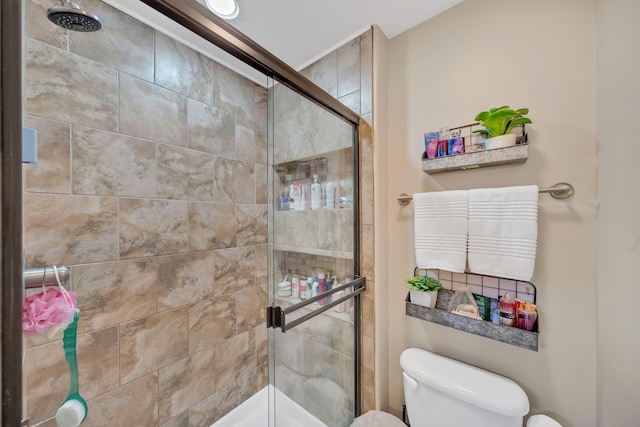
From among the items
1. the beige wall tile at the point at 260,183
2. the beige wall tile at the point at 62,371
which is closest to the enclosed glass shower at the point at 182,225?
→ the beige wall tile at the point at 62,371

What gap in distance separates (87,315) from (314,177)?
1173mm

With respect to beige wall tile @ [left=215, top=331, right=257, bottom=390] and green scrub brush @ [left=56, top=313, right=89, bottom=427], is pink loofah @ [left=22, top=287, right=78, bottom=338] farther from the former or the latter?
beige wall tile @ [left=215, top=331, right=257, bottom=390]

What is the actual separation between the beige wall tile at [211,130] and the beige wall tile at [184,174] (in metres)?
0.07

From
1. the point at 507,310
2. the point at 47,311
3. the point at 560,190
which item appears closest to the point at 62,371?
the point at 47,311

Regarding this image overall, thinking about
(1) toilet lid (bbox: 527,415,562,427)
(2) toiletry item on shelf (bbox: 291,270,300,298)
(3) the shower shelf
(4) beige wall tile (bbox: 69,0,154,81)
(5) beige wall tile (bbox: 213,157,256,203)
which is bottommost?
(1) toilet lid (bbox: 527,415,562,427)

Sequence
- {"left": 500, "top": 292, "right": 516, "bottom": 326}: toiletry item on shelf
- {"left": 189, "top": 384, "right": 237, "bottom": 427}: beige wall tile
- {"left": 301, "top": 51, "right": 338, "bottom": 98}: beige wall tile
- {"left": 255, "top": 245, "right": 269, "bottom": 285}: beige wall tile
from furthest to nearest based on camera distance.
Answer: {"left": 255, "top": 245, "right": 269, "bottom": 285}: beige wall tile → {"left": 301, "top": 51, "right": 338, "bottom": 98}: beige wall tile → {"left": 189, "top": 384, "right": 237, "bottom": 427}: beige wall tile → {"left": 500, "top": 292, "right": 516, "bottom": 326}: toiletry item on shelf

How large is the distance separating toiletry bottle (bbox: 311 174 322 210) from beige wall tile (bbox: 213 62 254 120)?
2.35 feet

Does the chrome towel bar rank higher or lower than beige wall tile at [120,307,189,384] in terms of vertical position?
higher

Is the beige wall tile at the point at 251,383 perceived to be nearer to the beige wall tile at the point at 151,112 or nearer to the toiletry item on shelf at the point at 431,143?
the beige wall tile at the point at 151,112

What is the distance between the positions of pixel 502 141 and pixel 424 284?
681 millimetres

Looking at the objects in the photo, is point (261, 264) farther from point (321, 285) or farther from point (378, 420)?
point (378, 420)

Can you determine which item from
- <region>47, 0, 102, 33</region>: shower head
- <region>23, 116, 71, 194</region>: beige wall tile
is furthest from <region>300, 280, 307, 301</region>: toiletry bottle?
<region>47, 0, 102, 33</region>: shower head

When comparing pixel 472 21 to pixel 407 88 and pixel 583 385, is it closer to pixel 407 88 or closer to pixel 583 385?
pixel 407 88

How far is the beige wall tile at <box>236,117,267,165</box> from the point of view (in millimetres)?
1567
